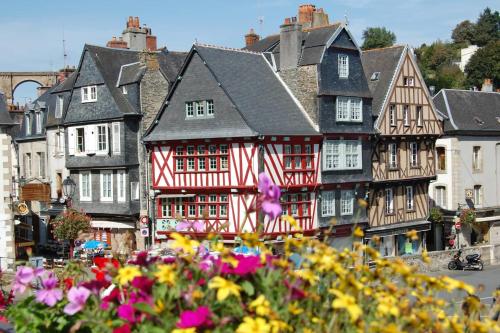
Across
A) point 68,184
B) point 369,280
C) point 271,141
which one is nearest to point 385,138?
point 271,141

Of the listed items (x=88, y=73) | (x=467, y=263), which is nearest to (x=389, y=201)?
(x=467, y=263)

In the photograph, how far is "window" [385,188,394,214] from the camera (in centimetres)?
3569

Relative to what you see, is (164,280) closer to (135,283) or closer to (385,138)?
(135,283)

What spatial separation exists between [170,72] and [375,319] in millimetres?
30185

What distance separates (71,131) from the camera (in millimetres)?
36125

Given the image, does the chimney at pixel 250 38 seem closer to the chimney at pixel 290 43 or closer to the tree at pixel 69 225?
the chimney at pixel 290 43

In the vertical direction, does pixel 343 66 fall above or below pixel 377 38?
below

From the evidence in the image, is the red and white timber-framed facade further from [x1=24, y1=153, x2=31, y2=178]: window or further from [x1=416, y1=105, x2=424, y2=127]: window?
[x1=24, y1=153, x2=31, y2=178]: window

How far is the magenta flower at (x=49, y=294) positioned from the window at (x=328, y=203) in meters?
26.4

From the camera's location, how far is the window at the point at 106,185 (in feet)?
113

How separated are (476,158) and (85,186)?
21.6 meters

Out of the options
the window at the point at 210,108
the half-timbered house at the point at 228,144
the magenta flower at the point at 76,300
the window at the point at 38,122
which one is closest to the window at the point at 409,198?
the half-timbered house at the point at 228,144

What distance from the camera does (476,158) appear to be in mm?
42969

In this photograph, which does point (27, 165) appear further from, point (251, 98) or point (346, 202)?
point (346, 202)
